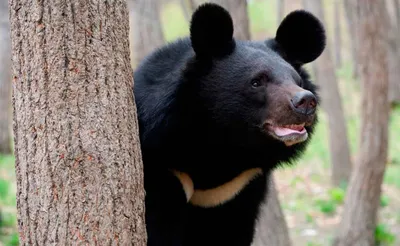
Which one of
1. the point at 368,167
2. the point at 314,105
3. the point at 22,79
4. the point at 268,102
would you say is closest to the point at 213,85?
the point at 268,102

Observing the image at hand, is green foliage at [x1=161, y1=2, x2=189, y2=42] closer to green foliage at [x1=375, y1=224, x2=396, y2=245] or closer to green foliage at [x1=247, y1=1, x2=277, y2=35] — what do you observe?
green foliage at [x1=247, y1=1, x2=277, y2=35]

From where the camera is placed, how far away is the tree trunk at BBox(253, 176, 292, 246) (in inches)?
213

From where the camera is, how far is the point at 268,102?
326cm

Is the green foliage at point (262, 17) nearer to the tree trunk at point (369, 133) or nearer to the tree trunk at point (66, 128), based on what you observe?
the tree trunk at point (369, 133)

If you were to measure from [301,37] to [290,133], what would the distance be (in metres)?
0.77

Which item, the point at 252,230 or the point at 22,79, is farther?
the point at 252,230

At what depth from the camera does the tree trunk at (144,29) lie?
7957 millimetres

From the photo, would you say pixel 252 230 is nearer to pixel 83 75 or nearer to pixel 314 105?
pixel 314 105

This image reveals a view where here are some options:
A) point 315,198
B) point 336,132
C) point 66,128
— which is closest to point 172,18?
point 336,132

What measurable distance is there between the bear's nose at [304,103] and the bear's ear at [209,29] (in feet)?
2.00

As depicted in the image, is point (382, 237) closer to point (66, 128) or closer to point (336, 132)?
point (336, 132)

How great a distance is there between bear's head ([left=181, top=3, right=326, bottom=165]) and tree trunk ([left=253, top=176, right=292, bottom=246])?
185 cm

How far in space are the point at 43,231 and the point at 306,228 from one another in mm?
6471

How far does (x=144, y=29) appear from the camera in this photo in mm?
7980
